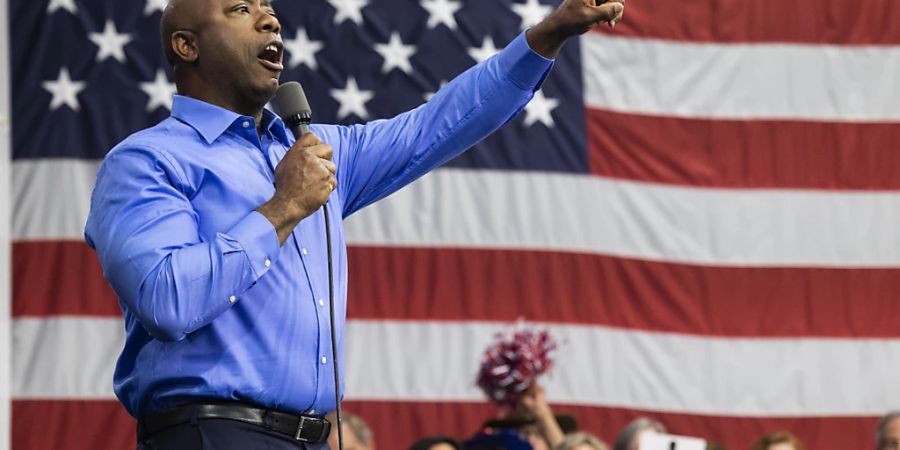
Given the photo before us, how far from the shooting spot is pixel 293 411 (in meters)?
2.19

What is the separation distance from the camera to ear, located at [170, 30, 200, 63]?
2.37m

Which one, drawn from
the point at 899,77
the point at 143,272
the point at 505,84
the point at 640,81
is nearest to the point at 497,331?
the point at 640,81

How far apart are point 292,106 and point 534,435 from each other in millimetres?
3674

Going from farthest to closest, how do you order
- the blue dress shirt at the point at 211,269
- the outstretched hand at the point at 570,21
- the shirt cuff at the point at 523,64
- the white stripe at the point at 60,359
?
1. the white stripe at the point at 60,359
2. the shirt cuff at the point at 523,64
3. the outstretched hand at the point at 570,21
4. the blue dress shirt at the point at 211,269

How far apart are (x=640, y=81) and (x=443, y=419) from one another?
1.84 m

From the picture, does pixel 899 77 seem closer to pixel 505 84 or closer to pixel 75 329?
pixel 75 329

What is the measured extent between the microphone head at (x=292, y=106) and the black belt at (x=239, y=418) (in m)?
0.46

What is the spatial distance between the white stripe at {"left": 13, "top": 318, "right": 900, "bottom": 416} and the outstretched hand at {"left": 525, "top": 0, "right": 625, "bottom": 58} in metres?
4.12

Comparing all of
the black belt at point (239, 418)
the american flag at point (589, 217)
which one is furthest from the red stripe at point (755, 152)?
the black belt at point (239, 418)

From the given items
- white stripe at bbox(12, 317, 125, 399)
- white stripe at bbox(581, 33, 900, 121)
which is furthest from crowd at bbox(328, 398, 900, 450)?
white stripe at bbox(581, 33, 900, 121)

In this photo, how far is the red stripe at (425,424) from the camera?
618 centimetres

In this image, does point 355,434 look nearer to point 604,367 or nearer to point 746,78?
point 604,367

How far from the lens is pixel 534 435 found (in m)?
5.81

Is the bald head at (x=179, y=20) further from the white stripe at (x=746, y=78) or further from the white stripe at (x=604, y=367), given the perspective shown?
the white stripe at (x=746, y=78)
